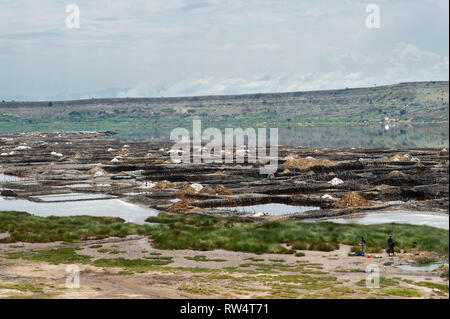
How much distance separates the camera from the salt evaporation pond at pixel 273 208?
79.7m

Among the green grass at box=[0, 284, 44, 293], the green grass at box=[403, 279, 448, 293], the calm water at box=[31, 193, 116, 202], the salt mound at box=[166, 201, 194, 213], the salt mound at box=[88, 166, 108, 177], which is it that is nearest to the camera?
the green grass at box=[403, 279, 448, 293]

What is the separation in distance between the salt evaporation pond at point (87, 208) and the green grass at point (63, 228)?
5944 millimetres

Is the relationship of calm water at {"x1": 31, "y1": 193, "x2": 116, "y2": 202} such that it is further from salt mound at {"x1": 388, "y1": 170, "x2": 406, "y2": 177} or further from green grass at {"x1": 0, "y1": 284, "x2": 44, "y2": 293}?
green grass at {"x1": 0, "y1": 284, "x2": 44, "y2": 293}

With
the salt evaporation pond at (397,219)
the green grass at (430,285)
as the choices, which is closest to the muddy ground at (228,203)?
the green grass at (430,285)

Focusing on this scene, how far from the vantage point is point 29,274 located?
4491 centimetres

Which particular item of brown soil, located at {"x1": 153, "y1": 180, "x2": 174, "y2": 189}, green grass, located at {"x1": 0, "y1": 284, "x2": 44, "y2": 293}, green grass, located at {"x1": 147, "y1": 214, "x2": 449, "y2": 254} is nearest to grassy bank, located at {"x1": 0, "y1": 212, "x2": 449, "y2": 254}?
green grass, located at {"x1": 147, "y1": 214, "x2": 449, "y2": 254}

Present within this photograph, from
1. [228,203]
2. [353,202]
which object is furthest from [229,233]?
[228,203]

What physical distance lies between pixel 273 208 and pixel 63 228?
A: 30.8m

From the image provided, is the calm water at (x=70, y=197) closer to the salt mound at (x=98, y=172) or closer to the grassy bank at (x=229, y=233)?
the grassy bank at (x=229, y=233)

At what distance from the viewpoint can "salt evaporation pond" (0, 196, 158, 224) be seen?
8075 centimetres

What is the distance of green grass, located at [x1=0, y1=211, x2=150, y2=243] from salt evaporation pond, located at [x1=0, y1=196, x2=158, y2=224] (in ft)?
19.5

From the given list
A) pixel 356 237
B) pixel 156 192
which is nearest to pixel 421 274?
pixel 356 237
